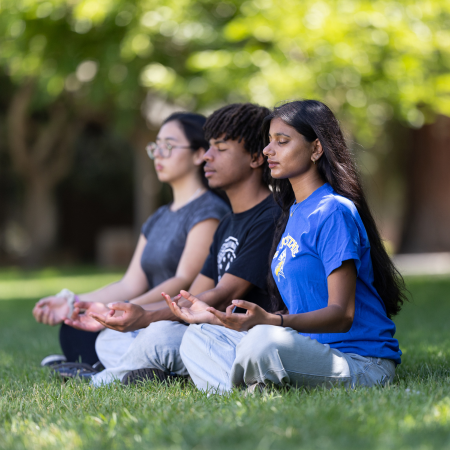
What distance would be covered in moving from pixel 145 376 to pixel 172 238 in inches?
46.3

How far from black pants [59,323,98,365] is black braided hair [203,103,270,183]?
1660 mm

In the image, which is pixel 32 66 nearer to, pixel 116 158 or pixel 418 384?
pixel 418 384

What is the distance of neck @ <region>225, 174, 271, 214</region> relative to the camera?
3.88 metres

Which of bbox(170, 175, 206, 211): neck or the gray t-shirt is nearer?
the gray t-shirt

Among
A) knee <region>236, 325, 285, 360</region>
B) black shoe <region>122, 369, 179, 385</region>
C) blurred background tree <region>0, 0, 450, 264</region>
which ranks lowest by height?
black shoe <region>122, 369, 179, 385</region>

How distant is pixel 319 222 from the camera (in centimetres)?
302

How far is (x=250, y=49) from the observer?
883 cm

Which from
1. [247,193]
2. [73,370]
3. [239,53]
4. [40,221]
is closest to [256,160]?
[247,193]

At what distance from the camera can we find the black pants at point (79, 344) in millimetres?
4484

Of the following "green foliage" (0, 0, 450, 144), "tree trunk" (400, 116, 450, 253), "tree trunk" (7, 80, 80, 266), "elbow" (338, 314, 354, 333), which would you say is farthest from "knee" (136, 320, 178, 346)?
"tree trunk" (400, 116, 450, 253)

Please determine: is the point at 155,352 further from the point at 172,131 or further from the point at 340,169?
the point at 172,131

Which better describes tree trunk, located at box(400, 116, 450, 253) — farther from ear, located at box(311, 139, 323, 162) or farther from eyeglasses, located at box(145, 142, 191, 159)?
ear, located at box(311, 139, 323, 162)

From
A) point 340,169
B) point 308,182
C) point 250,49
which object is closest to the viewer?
point 340,169

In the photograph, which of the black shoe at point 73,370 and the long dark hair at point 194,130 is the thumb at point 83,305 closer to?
the black shoe at point 73,370
